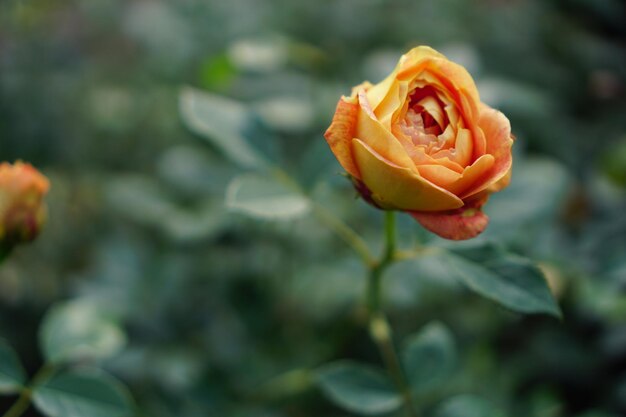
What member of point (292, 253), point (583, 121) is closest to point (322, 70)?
point (292, 253)

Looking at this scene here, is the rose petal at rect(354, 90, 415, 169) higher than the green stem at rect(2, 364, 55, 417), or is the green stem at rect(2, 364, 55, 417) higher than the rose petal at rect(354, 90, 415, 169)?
the rose petal at rect(354, 90, 415, 169)

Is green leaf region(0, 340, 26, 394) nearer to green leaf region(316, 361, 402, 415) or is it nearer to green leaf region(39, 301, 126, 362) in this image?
green leaf region(39, 301, 126, 362)

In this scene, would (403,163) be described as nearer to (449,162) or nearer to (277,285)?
(449,162)

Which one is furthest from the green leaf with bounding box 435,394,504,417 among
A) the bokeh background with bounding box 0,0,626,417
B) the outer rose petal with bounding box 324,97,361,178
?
the outer rose petal with bounding box 324,97,361,178

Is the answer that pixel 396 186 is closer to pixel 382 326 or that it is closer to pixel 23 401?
pixel 382 326

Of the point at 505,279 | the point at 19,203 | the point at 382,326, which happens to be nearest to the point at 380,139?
the point at 505,279

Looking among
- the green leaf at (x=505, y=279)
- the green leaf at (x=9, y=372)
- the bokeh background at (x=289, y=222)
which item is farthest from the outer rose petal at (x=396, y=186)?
the green leaf at (x=9, y=372)

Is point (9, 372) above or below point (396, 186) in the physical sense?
below

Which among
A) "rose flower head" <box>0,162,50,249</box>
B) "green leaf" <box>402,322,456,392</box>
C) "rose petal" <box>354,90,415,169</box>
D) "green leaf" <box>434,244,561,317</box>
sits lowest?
"green leaf" <box>402,322,456,392</box>
